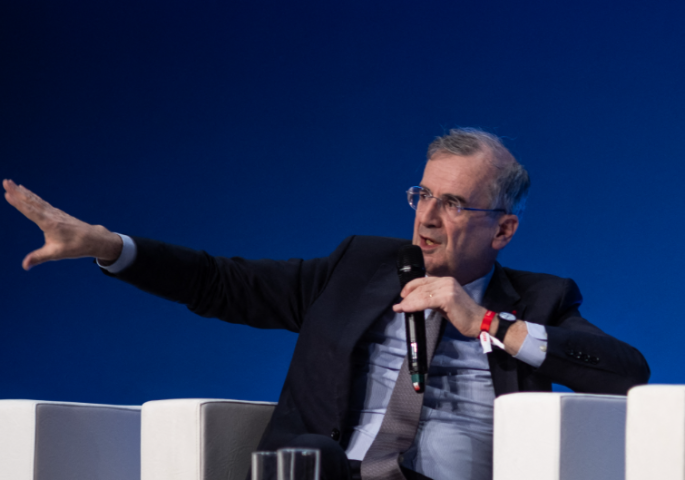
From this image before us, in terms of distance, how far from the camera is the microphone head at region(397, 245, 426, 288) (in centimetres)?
165

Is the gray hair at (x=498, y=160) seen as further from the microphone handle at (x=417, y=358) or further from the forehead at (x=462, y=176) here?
the microphone handle at (x=417, y=358)

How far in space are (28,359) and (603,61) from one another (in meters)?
2.58

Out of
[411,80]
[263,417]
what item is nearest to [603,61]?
[411,80]

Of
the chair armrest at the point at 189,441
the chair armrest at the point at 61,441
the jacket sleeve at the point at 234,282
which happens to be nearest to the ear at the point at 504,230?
the jacket sleeve at the point at 234,282

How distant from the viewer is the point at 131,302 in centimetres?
315

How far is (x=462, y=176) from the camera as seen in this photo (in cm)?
191

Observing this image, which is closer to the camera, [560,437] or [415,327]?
[560,437]

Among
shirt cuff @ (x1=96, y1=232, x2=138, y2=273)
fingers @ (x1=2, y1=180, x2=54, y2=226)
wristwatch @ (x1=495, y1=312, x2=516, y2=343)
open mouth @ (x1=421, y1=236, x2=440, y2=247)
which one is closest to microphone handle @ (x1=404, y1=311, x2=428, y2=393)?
wristwatch @ (x1=495, y1=312, x2=516, y2=343)

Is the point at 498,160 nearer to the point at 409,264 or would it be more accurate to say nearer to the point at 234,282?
the point at 409,264

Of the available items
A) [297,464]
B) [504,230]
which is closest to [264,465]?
[297,464]

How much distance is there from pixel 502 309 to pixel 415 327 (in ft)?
1.27

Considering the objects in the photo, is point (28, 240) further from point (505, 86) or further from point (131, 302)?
point (505, 86)

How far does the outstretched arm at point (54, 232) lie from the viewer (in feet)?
4.98

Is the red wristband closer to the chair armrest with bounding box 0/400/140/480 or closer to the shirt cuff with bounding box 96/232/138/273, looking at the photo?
the shirt cuff with bounding box 96/232/138/273
